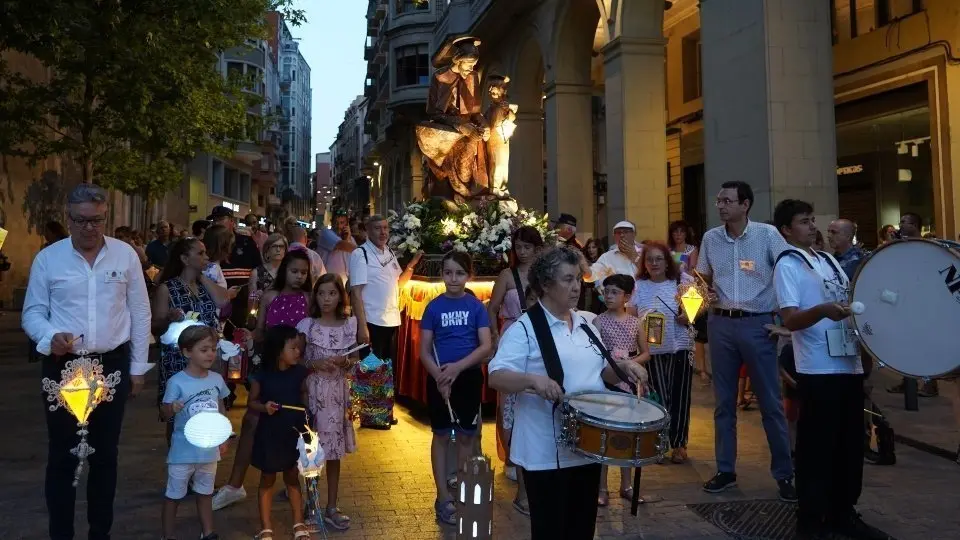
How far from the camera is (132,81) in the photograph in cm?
1452

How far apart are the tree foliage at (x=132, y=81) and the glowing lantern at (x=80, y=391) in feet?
22.1

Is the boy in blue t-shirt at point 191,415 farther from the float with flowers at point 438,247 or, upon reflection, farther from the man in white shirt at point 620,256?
the man in white shirt at point 620,256

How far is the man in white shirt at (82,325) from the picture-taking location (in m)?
4.31

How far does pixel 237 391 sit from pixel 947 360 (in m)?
8.79

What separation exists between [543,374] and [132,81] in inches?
539

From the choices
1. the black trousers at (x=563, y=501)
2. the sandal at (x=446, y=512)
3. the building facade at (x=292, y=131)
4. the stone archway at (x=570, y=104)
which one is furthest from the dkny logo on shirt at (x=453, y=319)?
the building facade at (x=292, y=131)

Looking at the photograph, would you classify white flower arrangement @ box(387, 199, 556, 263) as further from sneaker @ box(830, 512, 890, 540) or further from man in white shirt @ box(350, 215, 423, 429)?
sneaker @ box(830, 512, 890, 540)

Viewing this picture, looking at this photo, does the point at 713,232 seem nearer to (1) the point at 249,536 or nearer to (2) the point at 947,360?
(2) the point at 947,360

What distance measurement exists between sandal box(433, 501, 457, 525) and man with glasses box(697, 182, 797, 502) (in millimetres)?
2052

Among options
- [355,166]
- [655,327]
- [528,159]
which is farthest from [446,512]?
[355,166]

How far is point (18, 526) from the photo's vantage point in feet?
16.9

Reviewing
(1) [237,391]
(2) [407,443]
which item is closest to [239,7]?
(1) [237,391]

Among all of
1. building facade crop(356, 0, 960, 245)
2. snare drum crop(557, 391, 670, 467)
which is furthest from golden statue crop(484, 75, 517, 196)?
snare drum crop(557, 391, 670, 467)

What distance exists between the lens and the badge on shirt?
4.41 metres
